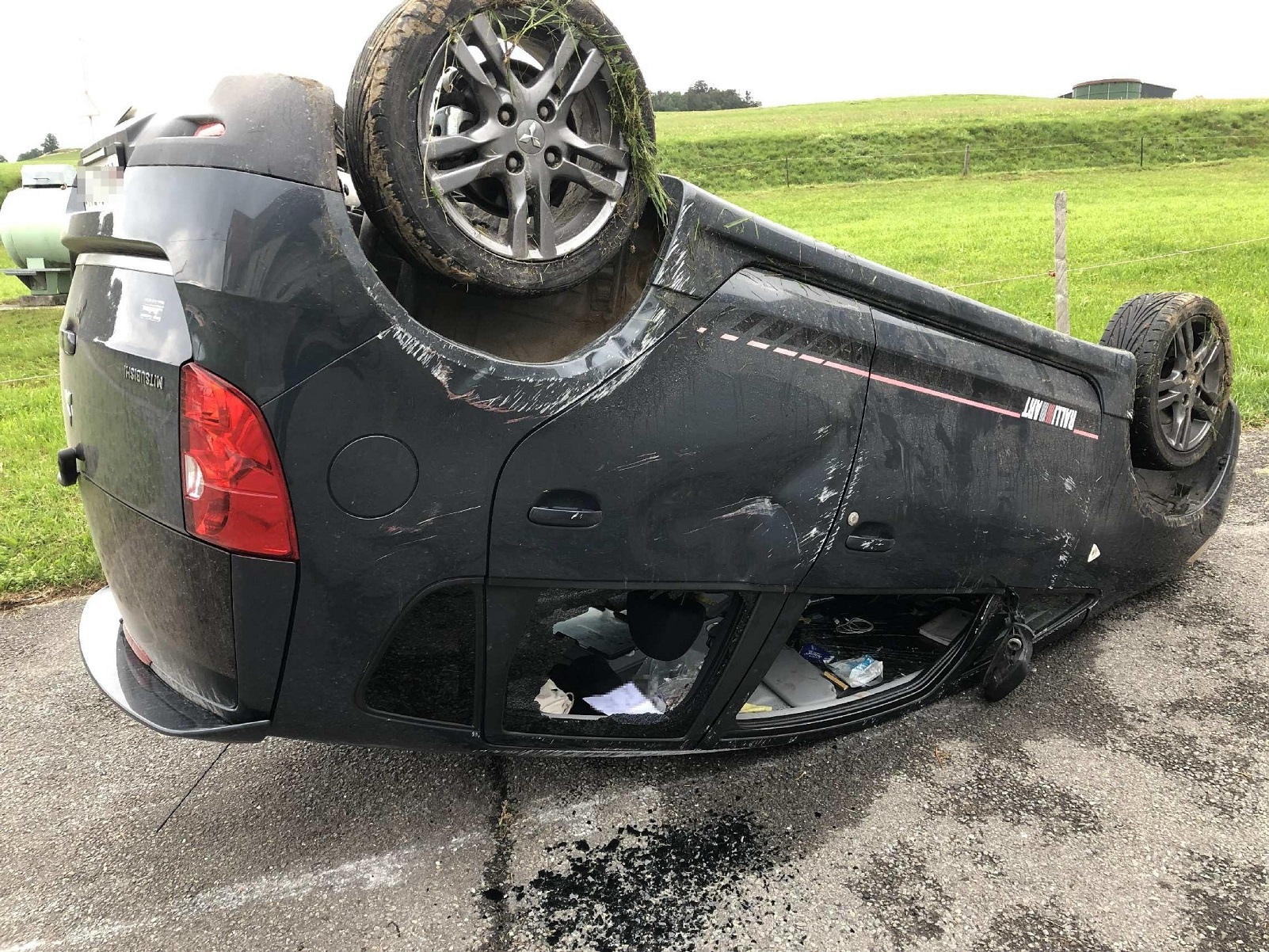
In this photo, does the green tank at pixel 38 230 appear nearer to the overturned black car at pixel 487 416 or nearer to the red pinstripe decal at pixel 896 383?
the overturned black car at pixel 487 416

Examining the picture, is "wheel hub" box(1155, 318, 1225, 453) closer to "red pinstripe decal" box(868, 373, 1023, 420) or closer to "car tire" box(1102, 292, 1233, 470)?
"car tire" box(1102, 292, 1233, 470)

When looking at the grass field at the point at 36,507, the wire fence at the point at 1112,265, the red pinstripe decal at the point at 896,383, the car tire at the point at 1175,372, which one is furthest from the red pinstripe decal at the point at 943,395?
the wire fence at the point at 1112,265

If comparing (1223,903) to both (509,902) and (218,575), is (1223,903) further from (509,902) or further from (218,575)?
(218,575)

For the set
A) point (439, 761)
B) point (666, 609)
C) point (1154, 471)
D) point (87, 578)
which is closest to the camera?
point (666, 609)

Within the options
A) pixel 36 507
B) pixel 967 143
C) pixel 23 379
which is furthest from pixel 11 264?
pixel 967 143

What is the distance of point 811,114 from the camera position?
5422 centimetres

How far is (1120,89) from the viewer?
9194 cm

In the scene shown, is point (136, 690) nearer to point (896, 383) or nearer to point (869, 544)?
point (869, 544)

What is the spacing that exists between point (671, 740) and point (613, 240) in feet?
4.31

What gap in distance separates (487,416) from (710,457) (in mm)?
558

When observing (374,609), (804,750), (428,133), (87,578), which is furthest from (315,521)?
(87,578)

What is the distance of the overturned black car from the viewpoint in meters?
1.83

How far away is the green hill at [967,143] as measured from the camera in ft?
109

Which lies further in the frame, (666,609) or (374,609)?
(666,609)
